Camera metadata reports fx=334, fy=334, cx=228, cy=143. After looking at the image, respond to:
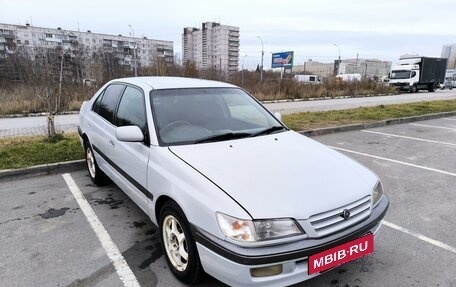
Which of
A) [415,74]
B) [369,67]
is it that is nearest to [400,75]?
[415,74]

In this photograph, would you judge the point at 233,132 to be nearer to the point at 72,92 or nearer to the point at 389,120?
the point at 389,120

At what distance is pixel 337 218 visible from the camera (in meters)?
2.31

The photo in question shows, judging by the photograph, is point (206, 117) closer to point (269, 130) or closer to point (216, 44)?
point (269, 130)

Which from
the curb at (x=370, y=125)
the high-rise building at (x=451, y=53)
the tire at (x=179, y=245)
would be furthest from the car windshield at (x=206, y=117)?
the high-rise building at (x=451, y=53)

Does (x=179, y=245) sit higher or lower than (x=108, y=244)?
higher

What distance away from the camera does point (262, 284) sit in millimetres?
2121

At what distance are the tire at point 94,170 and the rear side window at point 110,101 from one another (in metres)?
0.70

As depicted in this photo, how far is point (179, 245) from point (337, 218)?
1.22 metres

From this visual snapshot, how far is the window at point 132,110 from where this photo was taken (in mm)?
3324

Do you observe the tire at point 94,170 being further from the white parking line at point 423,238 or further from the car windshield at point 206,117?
the white parking line at point 423,238

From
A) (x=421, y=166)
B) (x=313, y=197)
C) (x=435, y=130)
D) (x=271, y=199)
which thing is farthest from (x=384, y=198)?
(x=435, y=130)

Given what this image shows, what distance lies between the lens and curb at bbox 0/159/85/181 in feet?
16.7

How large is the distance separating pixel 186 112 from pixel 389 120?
31.0 ft

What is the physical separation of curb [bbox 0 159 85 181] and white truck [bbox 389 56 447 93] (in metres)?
33.0
